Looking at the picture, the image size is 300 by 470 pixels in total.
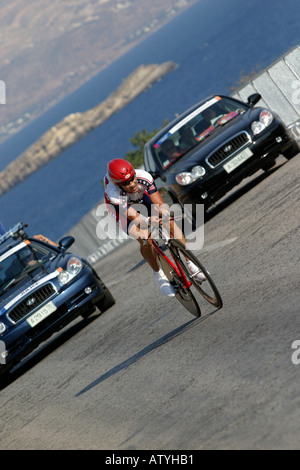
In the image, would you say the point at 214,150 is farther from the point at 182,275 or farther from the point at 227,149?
the point at 182,275

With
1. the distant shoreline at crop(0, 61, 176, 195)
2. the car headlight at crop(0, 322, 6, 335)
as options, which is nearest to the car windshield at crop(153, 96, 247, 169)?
the car headlight at crop(0, 322, 6, 335)

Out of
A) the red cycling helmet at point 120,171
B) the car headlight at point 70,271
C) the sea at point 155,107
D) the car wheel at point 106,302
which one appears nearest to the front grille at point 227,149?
the car wheel at point 106,302

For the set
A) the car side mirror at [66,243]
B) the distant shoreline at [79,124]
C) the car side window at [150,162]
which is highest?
the distant shoreline at [79,124]

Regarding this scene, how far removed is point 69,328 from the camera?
1346 centimetres

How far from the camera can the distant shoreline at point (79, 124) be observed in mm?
177625

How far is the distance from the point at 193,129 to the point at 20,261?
15.0ft

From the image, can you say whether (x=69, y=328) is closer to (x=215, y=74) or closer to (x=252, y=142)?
(x=252, y=142)

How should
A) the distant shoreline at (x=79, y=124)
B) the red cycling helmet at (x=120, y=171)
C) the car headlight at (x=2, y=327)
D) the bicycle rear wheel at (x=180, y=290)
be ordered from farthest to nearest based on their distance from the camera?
the distant shoreline at (x=79, y=124), the car headlight at (x=2, y=327), the bicycle rear wheel at (x=180, y=290), the red cycling helmet at (x=120, y=171)

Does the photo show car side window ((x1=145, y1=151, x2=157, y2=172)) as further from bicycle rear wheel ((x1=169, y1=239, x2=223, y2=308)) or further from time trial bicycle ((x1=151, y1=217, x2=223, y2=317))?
bicycle rear wheel ((x1=169, y1=239, x2=223, y2=308))

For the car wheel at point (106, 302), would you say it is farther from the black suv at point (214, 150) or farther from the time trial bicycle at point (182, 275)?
the time trial bicycle at point (182, 275)

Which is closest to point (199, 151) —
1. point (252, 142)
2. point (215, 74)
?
point (252, 142)

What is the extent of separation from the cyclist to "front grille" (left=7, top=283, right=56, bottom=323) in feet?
9.84

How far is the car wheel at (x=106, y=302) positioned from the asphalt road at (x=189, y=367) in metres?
0.12

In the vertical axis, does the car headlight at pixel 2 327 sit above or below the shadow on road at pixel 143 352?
above
